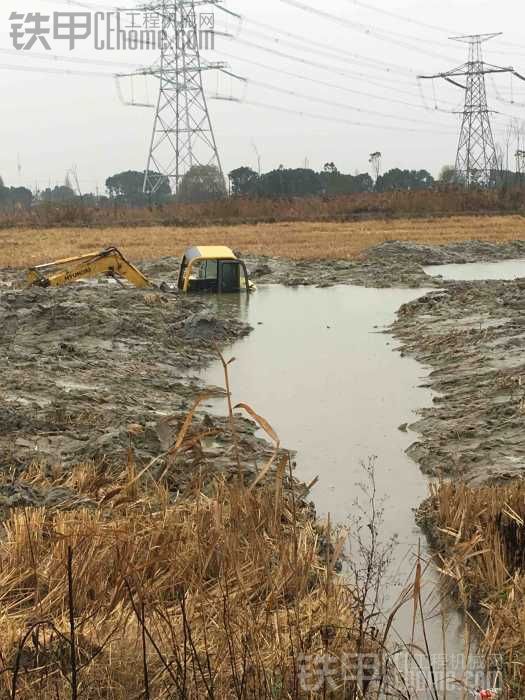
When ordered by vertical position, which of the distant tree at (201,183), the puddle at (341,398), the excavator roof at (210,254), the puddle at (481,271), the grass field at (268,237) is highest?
the distant tree at (201,183)

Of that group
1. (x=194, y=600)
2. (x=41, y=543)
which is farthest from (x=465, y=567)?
(x=41, y=543)

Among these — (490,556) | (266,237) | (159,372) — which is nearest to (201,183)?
(266,237)

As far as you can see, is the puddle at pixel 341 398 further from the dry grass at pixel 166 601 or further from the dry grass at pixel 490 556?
the dry grass at pixel 166 601

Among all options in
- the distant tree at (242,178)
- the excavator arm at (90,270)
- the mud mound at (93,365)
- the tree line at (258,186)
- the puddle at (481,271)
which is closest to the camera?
the mud mound at (93,365)

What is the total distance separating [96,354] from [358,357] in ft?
13.4

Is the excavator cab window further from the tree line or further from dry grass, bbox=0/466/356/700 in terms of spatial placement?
the tree line

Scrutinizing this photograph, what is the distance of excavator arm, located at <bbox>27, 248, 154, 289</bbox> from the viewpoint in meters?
18.6

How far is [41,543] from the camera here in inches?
207

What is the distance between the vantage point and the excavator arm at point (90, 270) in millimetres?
18641

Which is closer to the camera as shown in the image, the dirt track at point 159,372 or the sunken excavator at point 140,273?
the dirt track at point 159,372

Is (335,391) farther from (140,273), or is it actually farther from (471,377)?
(140,273)

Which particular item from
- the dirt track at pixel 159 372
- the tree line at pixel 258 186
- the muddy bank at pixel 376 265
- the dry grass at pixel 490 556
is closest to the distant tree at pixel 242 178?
the tree line at pixel 258 186

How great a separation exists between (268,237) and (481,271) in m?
11.7

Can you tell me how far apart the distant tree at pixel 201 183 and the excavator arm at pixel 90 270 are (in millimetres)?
40398
